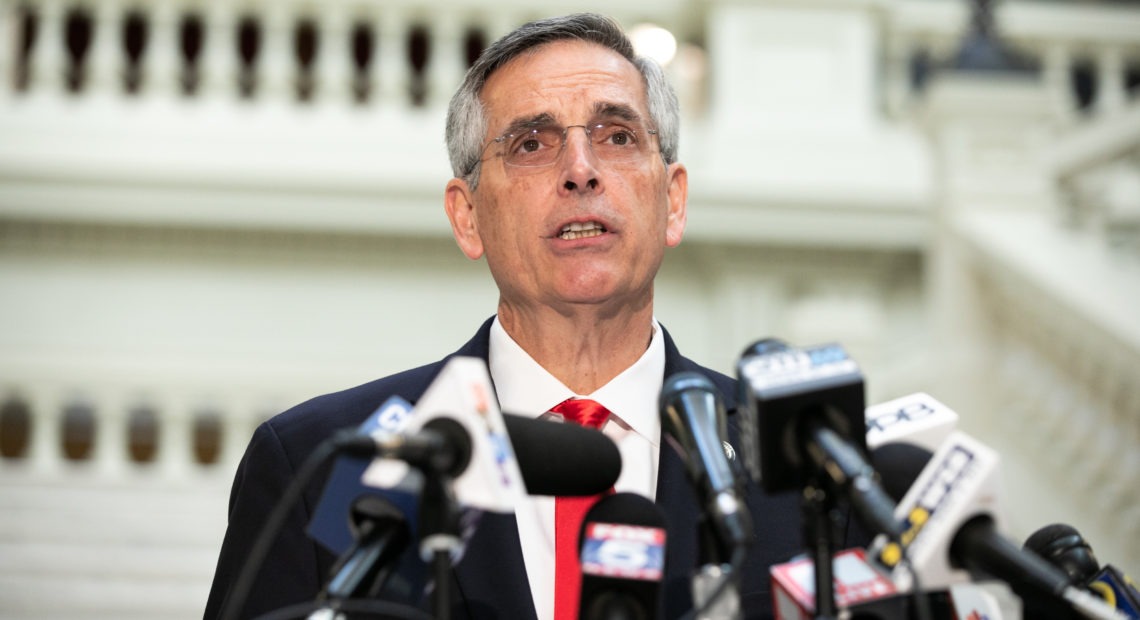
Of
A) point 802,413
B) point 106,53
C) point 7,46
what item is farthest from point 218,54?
point 802,413

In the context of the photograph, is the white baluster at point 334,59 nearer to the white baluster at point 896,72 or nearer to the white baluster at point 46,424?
the white baluster at point 46,424

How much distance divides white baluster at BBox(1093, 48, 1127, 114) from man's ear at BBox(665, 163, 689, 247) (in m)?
4.94

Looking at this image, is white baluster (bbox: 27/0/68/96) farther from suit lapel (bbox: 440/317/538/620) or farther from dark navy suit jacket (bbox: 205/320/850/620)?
suit lapel (bbox: 440/317/538/620)

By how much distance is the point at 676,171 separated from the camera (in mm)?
3328

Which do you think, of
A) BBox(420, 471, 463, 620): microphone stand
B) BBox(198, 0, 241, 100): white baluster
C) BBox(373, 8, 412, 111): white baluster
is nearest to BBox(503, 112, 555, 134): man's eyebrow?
Result: BBox(420, 471, 463, 620): microphone stand

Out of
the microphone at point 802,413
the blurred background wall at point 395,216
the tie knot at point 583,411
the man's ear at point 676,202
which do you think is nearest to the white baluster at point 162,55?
the blurred background wall at point 395,216

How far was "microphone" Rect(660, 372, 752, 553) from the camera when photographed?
6.07 feet

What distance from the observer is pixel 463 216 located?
330 centimetres

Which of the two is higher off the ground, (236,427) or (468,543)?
(468,543)

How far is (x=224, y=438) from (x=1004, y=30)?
14.4 feet

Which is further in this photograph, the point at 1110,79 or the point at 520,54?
the point at 1110,79

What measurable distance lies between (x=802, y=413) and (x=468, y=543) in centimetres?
95

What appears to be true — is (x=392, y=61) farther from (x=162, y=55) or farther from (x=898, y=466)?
(x=898, y=466)

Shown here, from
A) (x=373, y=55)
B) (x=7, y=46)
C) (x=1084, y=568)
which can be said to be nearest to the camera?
(x=1084, y=568)
